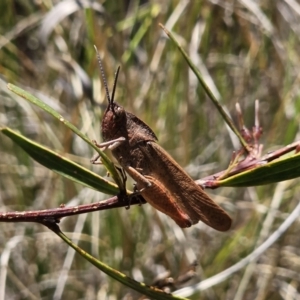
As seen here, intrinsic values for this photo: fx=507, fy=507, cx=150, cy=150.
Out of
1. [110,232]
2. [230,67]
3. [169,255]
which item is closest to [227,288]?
[169,255]

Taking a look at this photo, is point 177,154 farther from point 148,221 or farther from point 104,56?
point 104,56

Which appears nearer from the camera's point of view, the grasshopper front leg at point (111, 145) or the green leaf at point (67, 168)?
the green leaf at point (67, 168)

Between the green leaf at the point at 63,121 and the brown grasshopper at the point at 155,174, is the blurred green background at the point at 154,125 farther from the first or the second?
the green leaf at the point at 63,121

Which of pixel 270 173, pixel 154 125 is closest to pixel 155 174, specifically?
pixel 270 173

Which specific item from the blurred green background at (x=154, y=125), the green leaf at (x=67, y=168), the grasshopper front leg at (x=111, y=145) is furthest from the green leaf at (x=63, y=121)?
the blurred green background at (x=154, y=125)

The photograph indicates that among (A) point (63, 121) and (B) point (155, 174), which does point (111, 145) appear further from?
(A) point (63, 121)
